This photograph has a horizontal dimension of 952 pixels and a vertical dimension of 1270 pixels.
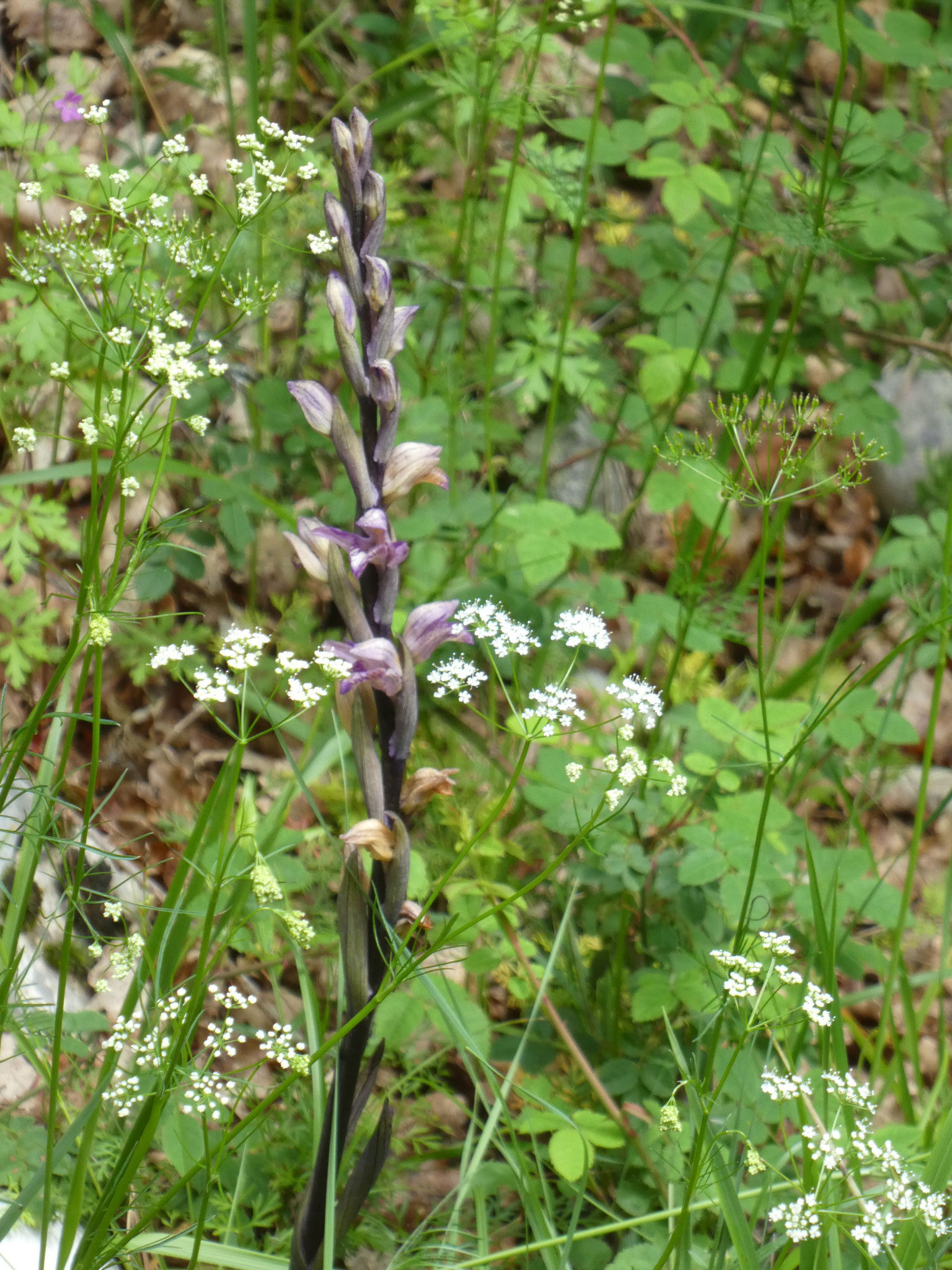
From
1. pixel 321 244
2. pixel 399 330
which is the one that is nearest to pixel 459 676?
pixel 399 330

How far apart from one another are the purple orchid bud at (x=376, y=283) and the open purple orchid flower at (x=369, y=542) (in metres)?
0.24

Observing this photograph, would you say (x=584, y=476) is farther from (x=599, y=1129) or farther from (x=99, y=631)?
(x=99, y=631)

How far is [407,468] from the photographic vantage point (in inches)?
50.9

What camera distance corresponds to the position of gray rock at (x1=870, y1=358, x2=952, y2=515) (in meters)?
3.91

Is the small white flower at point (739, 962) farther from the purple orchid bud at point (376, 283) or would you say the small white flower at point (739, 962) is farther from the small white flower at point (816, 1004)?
the purple orchid bud at point (376, 283)

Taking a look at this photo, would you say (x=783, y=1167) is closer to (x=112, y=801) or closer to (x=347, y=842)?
(x=347, y=842)

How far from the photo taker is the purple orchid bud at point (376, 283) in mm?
1240

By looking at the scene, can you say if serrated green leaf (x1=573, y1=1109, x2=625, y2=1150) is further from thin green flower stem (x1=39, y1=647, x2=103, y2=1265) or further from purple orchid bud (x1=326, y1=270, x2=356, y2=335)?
purple orchid bud (x1=326, y1=270, x2=356, y2=335)

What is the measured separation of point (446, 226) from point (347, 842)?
213 centimetres

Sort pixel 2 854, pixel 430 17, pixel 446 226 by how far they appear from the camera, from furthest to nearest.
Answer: pixel 446 226
pixel 430 17
pixel 2 854

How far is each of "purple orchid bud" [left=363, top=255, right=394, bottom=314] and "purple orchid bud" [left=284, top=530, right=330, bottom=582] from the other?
29 centimetres

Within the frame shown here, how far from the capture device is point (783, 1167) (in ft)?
5.60

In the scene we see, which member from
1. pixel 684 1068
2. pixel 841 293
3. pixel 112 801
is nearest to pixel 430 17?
pixel 841 293

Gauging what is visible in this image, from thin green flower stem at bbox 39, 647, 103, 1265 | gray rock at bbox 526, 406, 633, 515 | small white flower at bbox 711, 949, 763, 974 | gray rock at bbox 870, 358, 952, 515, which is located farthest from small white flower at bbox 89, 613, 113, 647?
gray rock at bbox 870, 358, 952, 515
